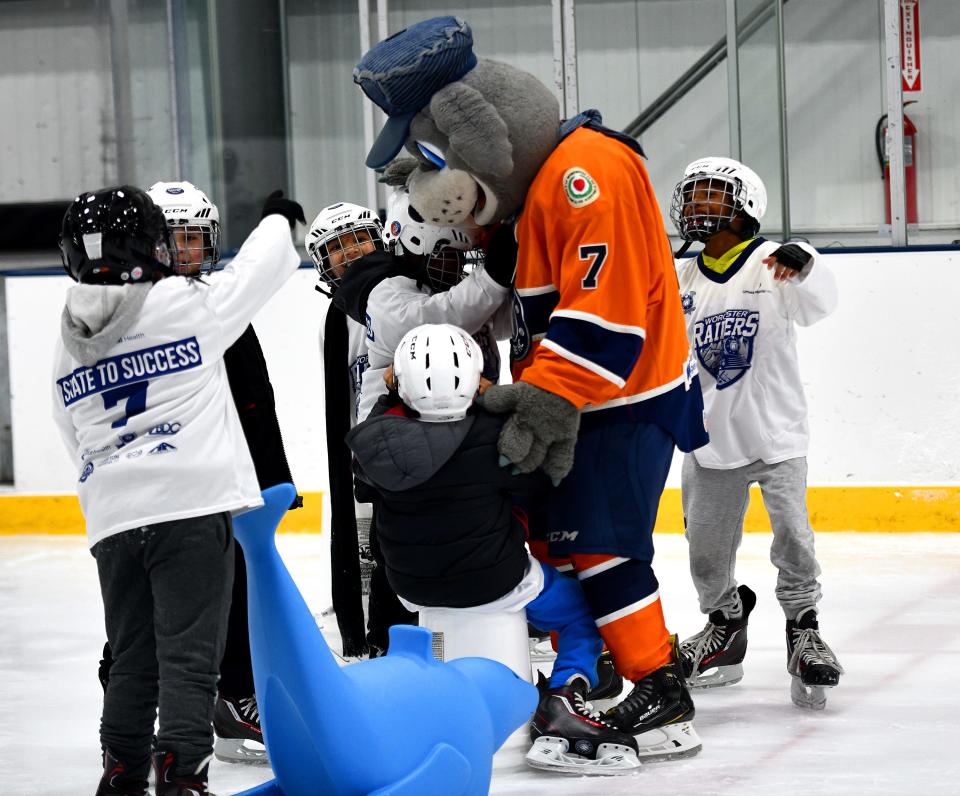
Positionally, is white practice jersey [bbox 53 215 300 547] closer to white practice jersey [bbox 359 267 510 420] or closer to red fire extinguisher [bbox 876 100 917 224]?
white practice jersey [bbox 359 267 510 420]

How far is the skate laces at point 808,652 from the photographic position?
298 centimetres

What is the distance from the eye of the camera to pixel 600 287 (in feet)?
7.96

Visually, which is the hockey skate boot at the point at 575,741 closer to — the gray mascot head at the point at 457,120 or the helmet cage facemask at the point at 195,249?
the gray mascot head at the point at 457,120

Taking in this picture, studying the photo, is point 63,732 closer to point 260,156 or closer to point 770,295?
point 770,295

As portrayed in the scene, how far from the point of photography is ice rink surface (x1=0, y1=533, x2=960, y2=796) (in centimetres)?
254

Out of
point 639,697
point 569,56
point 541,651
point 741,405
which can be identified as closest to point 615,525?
point 639,697

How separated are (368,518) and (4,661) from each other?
1.06 m

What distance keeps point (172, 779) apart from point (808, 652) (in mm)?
1441

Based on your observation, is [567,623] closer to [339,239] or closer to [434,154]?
[434,154]


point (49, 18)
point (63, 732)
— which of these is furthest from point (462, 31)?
point (49, 18)

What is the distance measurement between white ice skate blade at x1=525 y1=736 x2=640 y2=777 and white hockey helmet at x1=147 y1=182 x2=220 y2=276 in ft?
3.76

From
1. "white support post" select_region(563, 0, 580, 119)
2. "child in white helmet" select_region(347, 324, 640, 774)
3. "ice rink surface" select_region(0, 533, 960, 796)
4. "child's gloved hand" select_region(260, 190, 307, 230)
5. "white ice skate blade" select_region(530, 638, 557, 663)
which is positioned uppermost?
"white support post" select_region(563, 0, 580, 119)

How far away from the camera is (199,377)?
2230 mm

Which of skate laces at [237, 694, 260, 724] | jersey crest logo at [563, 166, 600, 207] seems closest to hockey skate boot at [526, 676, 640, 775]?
skate laces at [237, 694, 260, 724]
